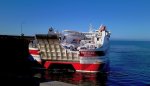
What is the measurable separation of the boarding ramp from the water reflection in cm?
204

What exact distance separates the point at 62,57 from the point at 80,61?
249cm

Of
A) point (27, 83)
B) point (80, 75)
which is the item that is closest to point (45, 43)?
point (80, 75)

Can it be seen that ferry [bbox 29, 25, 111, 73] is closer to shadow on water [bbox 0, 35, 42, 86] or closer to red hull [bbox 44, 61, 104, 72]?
red hull [bbox 44, 61, 104, 72]

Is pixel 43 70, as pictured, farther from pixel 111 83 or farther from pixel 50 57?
pixel 111 83

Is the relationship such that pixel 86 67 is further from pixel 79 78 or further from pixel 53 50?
pixel 53 50

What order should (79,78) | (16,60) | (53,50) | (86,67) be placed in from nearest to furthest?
(79,78), (86,67), (53,50), (16,60)

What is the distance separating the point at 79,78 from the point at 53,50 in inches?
209

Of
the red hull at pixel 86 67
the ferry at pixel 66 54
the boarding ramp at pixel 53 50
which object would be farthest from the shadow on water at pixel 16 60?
the red hull at pixel 86 67

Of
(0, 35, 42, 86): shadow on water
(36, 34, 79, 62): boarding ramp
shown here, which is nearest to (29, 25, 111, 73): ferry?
(36, 34, 79, 62): boarding ramp

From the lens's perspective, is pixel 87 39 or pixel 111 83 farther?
pixel 87 39

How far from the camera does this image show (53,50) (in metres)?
30.8

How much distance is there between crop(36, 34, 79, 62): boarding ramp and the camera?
30.1 meters

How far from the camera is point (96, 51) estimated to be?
29.3m

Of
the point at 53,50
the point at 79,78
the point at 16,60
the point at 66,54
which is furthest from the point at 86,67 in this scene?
the point at 16,60
